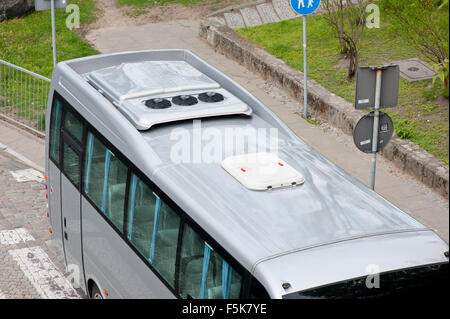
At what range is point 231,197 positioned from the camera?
277 inches

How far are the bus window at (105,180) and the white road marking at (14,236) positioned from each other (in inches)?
97.1

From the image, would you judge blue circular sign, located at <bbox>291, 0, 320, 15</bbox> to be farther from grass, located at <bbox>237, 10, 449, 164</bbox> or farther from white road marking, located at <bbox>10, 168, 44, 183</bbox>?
white road marking, located at <bbox>10, 168, 44, 183</bbox>

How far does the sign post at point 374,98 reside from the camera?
8648 millimetres

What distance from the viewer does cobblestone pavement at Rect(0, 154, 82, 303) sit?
33.4 feet

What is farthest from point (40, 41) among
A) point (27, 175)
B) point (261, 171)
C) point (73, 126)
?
point (261, 171)

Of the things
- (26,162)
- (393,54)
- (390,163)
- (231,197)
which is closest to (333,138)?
(390,163)

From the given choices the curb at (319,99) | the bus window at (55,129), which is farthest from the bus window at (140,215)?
the curb at (319,99)

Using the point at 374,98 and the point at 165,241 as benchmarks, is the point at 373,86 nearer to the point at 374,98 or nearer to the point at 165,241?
the point at 374,98

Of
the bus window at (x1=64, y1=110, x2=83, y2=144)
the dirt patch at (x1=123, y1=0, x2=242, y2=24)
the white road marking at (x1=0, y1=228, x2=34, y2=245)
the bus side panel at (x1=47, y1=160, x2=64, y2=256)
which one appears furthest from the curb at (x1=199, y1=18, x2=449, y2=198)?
the white road marking at (x1=0, y1=228, x2=34, y2=245)
